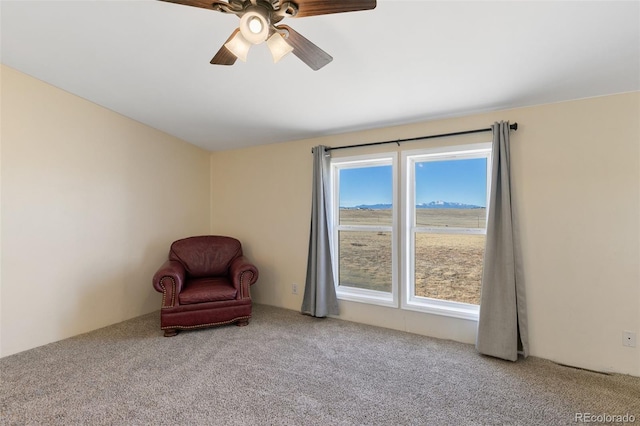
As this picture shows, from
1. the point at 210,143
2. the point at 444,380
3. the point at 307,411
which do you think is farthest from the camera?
the point at 210,143

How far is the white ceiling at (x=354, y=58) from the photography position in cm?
172

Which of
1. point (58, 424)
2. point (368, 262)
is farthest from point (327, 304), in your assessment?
point (58, 424)

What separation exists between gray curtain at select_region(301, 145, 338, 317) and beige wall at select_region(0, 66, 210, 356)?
6.66 feet

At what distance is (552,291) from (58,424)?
12.1 ft

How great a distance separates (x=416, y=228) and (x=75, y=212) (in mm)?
3612

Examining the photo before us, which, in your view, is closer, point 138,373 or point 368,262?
point 138,373

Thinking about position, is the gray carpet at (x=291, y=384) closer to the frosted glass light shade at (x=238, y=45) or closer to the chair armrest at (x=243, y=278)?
the chair armrest at (x=243, y=278)

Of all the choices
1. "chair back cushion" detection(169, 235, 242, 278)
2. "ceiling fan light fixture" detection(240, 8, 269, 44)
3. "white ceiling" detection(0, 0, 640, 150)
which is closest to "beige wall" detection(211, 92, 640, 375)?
"white ceiling" detection(0, 0, 640, 150)

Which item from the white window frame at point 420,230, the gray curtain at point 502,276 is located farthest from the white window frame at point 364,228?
the gray curtain at point 502,276

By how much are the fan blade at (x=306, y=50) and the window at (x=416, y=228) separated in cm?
165

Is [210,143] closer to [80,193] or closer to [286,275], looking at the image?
[80,193]

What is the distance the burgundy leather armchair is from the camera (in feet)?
9.71

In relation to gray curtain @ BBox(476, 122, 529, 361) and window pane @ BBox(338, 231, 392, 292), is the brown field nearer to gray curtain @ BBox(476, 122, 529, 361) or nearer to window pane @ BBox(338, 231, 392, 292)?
window pane @ BBox(338, 231, 392, 292)

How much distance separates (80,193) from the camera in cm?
303
